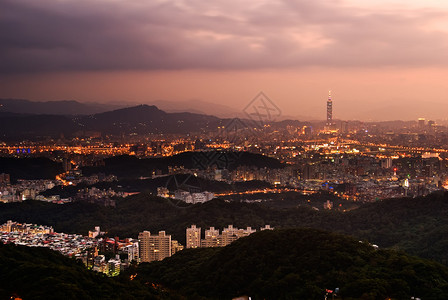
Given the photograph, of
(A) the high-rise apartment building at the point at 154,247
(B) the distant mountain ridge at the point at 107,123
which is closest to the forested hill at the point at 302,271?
(A) the high-rise apartment building at the point at 154,247

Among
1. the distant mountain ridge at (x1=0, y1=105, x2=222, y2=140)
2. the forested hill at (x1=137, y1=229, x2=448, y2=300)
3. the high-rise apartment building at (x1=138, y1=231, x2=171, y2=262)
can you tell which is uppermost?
the distant mountain ridge at (x1=0, y1=105, x2=222, y2=140)

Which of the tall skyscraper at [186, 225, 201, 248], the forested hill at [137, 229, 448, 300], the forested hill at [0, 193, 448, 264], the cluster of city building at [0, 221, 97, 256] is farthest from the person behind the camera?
the forested hill at [0, 193, 448, 264]

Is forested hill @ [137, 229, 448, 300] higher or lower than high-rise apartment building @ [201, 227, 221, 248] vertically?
higher

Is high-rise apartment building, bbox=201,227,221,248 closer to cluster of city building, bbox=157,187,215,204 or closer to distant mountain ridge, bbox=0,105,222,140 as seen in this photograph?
cluster of city building, bbox=157,187,215,204

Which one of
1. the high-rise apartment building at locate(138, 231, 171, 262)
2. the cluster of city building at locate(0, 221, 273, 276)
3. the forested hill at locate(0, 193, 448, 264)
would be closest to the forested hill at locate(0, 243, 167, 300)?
the cluster of city building at locate(0, 221, 273, 276)

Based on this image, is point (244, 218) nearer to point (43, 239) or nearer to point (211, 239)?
point (211, 239)

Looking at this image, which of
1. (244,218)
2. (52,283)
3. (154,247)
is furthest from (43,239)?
(52,283)

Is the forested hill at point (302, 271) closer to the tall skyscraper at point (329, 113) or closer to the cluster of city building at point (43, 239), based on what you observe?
the cluster of city building at point (43, 239)
